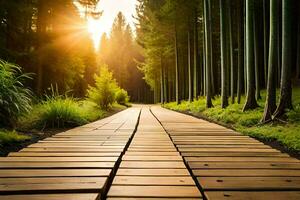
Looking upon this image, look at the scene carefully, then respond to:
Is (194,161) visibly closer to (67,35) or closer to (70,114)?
(70,114)

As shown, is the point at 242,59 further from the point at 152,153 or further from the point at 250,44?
the point at 152,153

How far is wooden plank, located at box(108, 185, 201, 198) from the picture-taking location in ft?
7.73

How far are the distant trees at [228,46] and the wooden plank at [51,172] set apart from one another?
7513 mm

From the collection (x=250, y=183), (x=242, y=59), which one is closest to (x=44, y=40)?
(x=242, y=59)

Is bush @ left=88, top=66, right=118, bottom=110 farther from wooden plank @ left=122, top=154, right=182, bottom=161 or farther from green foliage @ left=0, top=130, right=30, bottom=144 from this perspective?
wooden plank @ left=122, top=154, right=182, bottom=161

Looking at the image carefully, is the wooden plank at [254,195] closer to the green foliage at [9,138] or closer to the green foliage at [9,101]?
the green foliage at [9,138]

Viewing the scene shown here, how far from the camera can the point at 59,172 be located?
2990 millimetres

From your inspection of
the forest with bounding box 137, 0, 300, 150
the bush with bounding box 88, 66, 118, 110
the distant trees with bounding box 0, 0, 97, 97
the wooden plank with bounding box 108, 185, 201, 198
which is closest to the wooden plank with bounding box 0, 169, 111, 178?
the wooden plank with bounding box 108, 185, 201, 198

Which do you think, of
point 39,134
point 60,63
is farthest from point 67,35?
point 39,134

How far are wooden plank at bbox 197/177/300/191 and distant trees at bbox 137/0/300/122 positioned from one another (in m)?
6.79

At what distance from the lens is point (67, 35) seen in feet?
67.6

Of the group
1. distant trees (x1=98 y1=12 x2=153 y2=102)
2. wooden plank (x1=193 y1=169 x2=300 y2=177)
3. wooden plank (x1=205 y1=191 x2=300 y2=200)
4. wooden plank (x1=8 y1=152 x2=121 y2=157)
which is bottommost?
wooden plank (x1=193 y1=169 x2=300 y2=177)

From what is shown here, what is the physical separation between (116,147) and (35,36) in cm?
1619

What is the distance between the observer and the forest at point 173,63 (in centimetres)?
868
